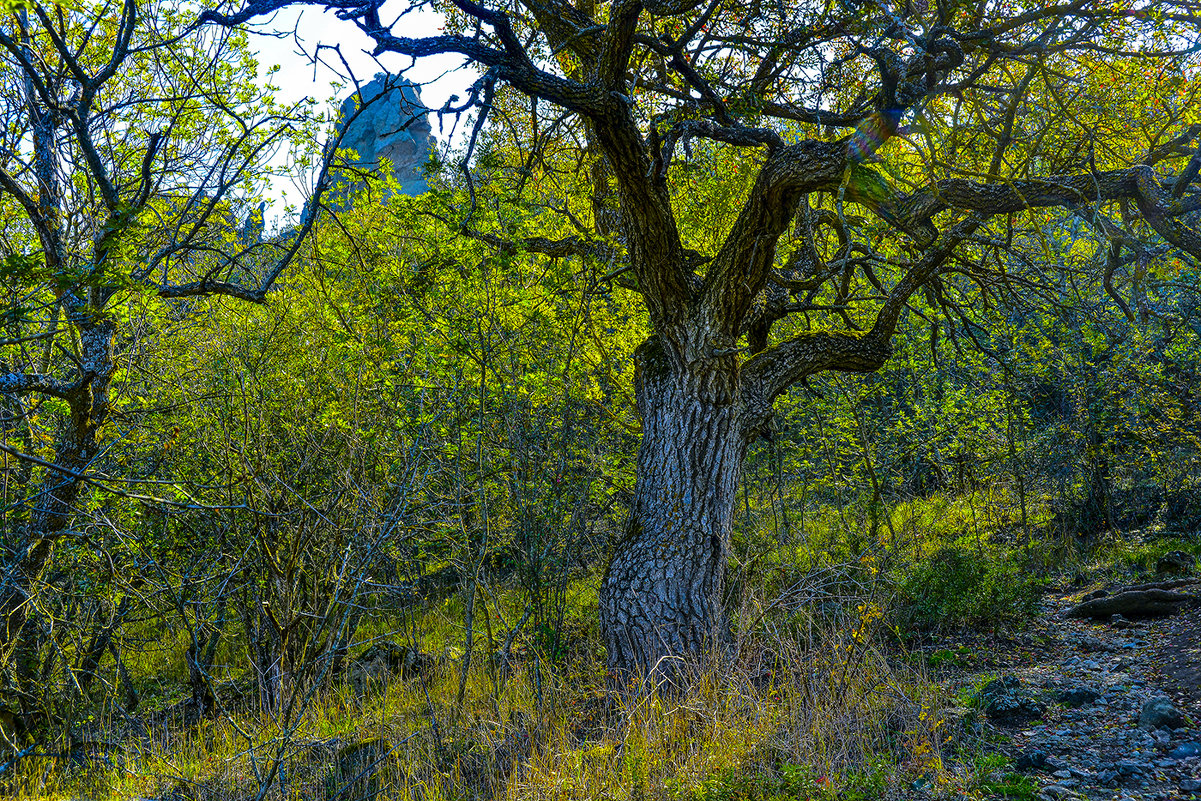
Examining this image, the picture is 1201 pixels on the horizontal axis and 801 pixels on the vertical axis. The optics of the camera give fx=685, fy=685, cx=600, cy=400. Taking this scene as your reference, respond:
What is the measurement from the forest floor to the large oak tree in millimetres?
1835

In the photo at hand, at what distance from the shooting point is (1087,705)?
14.9 feet

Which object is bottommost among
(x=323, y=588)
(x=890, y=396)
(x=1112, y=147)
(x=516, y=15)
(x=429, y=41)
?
(x=323, y=588)

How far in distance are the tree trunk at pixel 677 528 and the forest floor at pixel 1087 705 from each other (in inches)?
70.1

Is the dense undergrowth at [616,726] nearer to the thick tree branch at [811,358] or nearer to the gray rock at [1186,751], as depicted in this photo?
the gray rock at [1186,751]

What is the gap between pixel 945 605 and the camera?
6.57 meters

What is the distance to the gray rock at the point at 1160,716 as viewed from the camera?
4012 mm

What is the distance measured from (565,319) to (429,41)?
2836 mm

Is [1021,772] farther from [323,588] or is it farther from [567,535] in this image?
[323,588]

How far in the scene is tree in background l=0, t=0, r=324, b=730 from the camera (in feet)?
14.8

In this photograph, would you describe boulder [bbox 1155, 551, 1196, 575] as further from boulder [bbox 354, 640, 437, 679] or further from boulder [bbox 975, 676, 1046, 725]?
boulder [bbox 354, 640, 437, 679]

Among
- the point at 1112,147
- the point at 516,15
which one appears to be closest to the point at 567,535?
the point at 516,15

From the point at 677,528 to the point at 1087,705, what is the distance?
9.59 ft

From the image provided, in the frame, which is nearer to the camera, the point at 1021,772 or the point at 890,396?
the point at 1021,772

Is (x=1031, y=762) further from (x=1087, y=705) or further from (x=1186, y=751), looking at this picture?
(x=1087, y=705)
